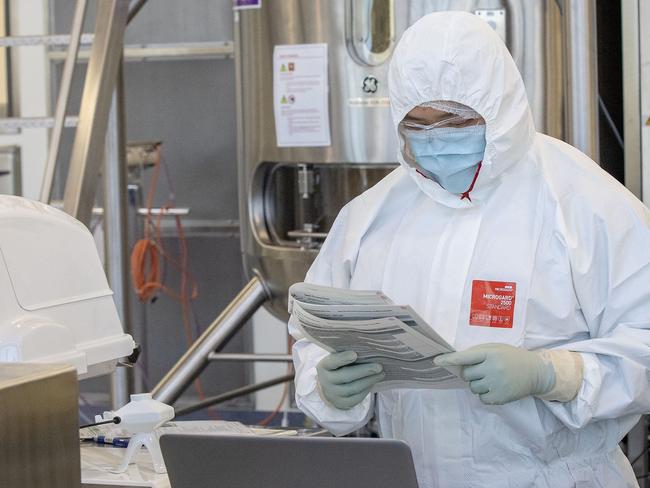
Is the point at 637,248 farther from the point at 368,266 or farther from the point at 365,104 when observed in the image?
the point at 365,104

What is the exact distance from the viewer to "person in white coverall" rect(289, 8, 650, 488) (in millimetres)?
1428

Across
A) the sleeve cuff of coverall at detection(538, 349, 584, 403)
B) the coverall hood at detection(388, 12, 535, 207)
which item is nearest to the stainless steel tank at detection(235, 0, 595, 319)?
the coverall hood at detection(388, 12, 535, 207)

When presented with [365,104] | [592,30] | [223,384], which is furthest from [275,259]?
[223,384]

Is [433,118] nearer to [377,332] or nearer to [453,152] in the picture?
[453,152]

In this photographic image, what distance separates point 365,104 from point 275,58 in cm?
26

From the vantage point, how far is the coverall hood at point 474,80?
1.48 metres

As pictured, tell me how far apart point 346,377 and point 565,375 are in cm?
28

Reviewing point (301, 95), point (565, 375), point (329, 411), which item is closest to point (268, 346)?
point (301, 95)

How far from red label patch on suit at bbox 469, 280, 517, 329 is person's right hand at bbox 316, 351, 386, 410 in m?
0.15

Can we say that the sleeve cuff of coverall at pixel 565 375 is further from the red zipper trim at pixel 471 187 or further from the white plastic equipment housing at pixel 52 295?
the white plastic equipment housing at pixel 52 295

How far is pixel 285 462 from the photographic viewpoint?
113 centimetres

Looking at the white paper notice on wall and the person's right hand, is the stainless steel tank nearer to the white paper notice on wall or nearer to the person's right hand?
the white paper notice on wall

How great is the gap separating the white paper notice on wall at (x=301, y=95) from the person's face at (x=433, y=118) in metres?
0.94

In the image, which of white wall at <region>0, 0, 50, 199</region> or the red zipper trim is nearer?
the red zipper trim
